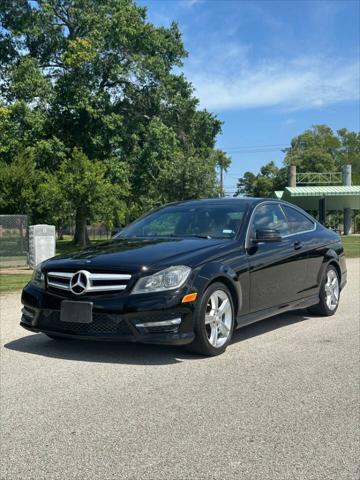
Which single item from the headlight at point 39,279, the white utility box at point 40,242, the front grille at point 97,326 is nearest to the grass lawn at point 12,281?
the white utility box at point 40,242

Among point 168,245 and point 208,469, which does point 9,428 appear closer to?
point 208,469

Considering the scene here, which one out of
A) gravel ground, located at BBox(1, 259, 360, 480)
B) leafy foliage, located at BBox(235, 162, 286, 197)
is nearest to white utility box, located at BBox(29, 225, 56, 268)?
gravel ground, located at BBox(1, 259, 360, 480)

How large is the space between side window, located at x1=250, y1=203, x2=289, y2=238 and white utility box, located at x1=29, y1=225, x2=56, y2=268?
1045 cm

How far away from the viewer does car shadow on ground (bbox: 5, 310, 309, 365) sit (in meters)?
5.63

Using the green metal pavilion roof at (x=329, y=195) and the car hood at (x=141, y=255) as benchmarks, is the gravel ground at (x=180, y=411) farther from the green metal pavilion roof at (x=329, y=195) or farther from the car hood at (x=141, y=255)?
the green metal pavilion roof at (x=329, y=195)

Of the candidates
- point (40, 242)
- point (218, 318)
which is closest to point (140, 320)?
point (218, 318)

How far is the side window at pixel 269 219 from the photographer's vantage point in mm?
6797

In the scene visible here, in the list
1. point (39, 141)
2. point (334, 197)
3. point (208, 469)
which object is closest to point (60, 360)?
point (208, 469)

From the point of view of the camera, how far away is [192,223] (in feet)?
22.4

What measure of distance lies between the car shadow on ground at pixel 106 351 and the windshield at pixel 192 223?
1.29 meters

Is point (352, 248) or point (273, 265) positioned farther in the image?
point (352, 248)

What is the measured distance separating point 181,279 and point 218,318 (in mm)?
654

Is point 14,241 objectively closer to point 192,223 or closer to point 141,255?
point 192,223

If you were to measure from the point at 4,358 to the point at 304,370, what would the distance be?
2958mm
